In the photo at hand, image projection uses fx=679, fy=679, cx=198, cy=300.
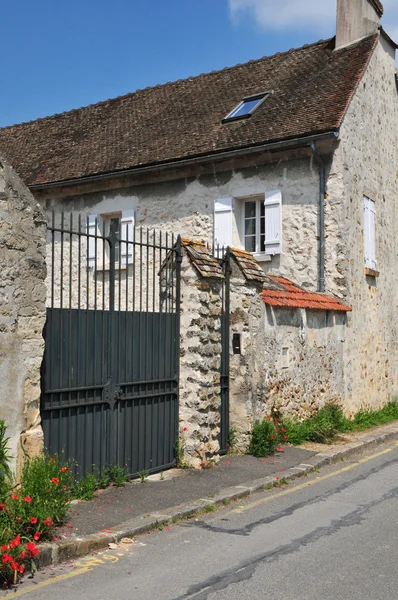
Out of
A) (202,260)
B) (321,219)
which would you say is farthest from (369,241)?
(202,260)

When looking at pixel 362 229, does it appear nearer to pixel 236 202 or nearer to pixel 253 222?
pixel 253 222

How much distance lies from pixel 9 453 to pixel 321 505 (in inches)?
129

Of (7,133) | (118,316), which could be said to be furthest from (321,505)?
(7,133)

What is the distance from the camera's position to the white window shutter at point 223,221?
13797 mm

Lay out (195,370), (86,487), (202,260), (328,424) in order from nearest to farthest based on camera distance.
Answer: (86,487) < (195,370) < (202,260) < (328,424)

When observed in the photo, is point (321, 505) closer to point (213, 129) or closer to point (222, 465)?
point (222, 465)

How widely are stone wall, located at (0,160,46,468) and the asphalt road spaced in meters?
1.37

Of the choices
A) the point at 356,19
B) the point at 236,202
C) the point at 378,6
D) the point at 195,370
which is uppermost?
the point at 378,6

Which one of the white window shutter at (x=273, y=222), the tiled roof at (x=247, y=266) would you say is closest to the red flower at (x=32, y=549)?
the tiled roof at (x=247, y=266)

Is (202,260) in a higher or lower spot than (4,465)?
higher

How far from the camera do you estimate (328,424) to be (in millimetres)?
10844

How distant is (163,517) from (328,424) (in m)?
5.16

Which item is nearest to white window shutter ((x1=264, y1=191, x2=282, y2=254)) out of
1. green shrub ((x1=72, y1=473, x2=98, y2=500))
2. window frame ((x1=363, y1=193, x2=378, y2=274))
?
window frame ((x1=363, y1=193, x2=378, y2=274))

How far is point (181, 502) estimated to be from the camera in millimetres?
6844
